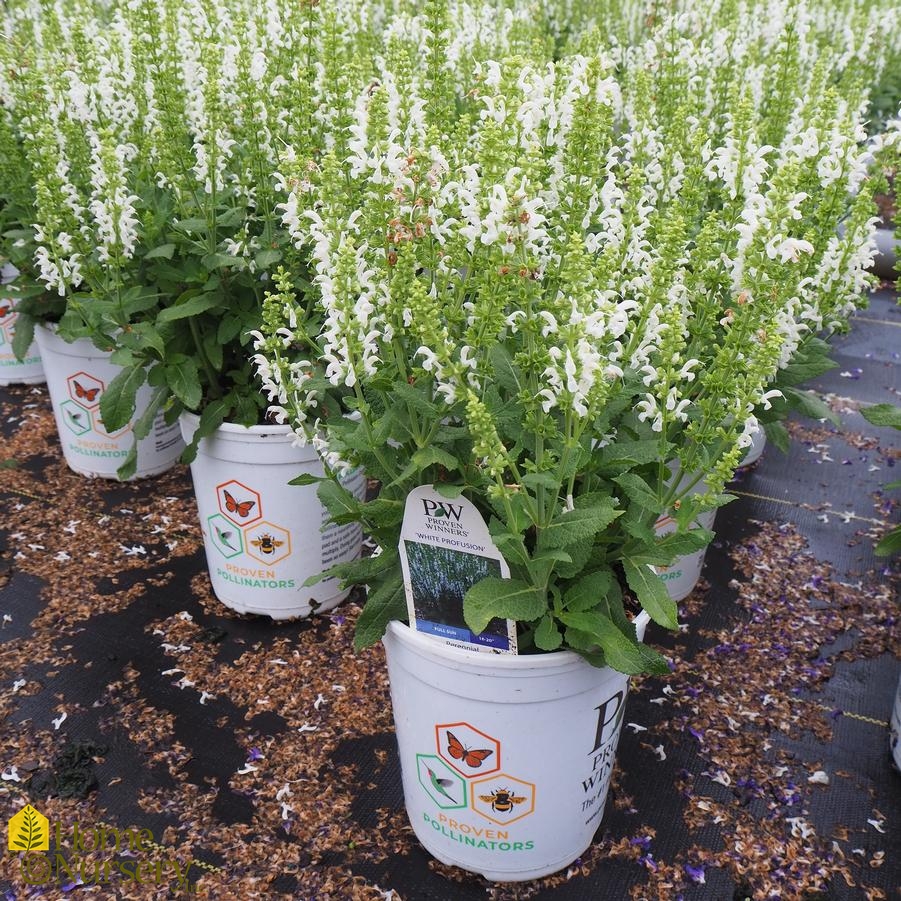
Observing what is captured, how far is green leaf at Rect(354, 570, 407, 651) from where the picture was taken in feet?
7.15

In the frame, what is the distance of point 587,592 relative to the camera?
2.01 meters

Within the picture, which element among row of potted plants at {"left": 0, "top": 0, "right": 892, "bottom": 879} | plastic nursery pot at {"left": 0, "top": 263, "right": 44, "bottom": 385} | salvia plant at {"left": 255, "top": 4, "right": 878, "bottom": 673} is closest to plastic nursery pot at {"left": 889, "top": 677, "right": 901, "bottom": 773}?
row of potted plants at {"left": 0, "top": 0, "right": 892, "bottom": 879}

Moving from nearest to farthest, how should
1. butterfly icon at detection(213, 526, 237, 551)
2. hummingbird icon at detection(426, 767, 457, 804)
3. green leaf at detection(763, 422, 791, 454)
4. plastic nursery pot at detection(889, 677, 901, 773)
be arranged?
hummingbird icon at detection(426, 767, 457, 804)
plastic nursery pot at detection(889, 677, 901, 773)
green leaf at detection(763, 422, 791, 454)
butterfly icon at detection(213, 526, 237, 551)

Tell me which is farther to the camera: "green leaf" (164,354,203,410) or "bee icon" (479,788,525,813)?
"green leaf" (164,354,203,410)

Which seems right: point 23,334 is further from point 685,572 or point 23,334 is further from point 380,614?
point 685,572

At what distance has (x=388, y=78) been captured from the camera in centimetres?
234

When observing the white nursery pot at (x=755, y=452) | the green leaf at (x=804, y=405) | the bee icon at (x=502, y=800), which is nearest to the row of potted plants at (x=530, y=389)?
the bee icon at (x=502, y=800)

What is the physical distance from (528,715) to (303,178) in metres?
1.47

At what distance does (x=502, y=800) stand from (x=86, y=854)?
49.2 inches

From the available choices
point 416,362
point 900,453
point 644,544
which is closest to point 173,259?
point 416,362

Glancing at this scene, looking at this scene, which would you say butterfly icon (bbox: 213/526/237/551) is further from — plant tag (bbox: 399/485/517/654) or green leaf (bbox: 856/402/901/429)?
green leaf (bbox: 856/402/901/429)

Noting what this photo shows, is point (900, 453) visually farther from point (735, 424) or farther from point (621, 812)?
point (735, 424)

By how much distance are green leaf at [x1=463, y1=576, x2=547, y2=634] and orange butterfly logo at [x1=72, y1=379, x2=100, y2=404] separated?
280 centimetres

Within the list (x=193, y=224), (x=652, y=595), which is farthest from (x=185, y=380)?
(x=652, y=595)
